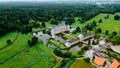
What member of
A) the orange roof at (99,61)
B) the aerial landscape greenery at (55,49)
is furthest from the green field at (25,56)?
the orange roof at (99,61)

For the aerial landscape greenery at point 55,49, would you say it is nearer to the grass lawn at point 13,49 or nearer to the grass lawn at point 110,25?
the grass lawn at point 13,49

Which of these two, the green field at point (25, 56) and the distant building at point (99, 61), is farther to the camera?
the green field at point (25, 56)

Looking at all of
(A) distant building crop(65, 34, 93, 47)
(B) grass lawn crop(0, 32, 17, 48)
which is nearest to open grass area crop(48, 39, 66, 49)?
(A) distant building crop(65, 34, 93, 47)

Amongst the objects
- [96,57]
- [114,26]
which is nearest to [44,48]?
[96,57]

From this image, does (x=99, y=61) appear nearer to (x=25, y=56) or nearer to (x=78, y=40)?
(x=25, y=56)

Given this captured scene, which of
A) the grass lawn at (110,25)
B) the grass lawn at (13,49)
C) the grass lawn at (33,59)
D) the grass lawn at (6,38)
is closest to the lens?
the grass lawn at (33,59)

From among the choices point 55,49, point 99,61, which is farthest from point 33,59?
point 99,61

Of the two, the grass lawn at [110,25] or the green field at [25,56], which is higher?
the green field at [25,56]

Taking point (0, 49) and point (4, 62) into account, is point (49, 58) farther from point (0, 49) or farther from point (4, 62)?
point (0, 49)
